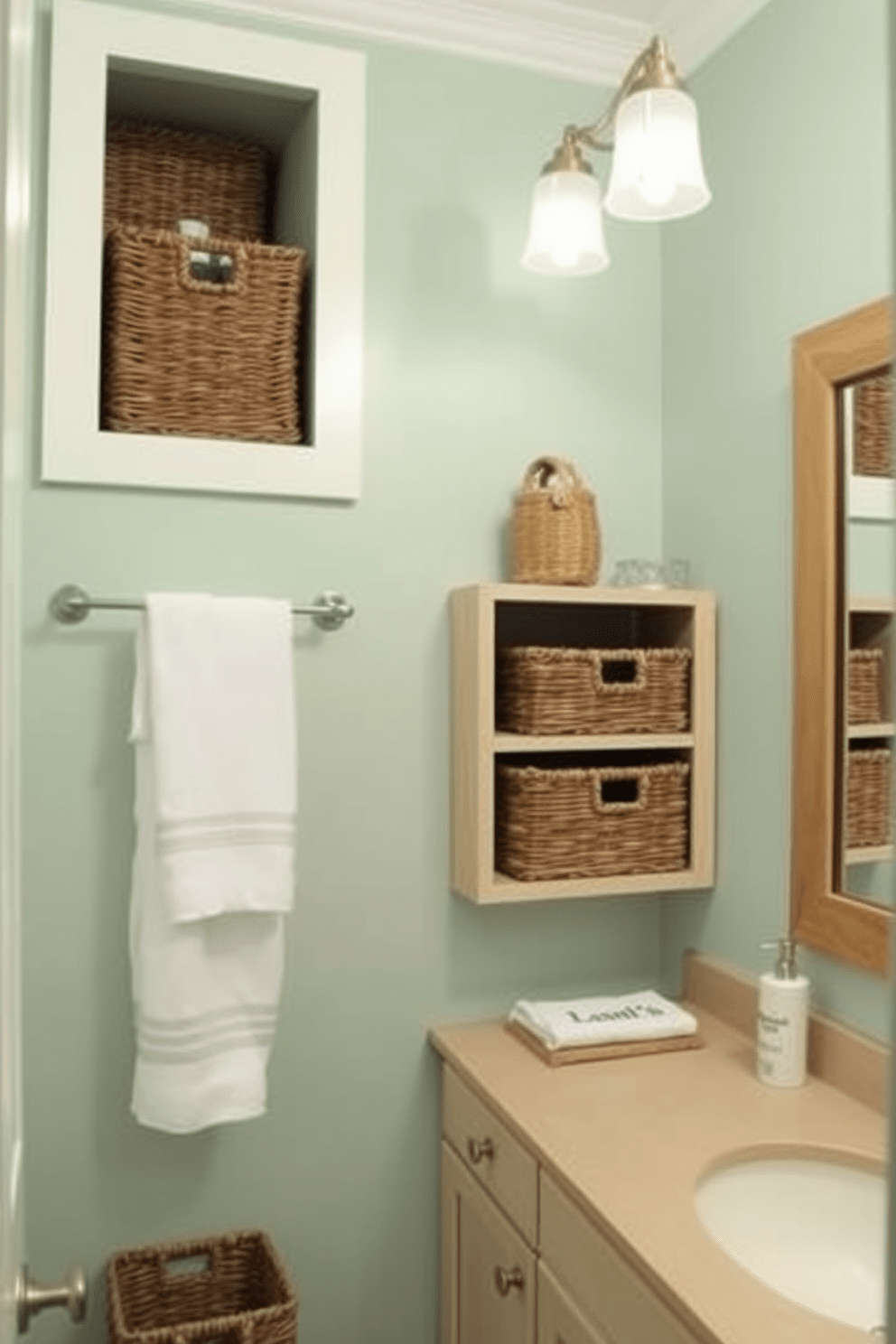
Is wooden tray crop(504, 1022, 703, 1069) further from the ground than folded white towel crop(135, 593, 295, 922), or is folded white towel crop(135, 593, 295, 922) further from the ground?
folded white towel crop(135, 593, 295, 922)

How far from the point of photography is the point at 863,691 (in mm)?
1465

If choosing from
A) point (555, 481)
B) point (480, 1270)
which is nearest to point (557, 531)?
point (555, 481)

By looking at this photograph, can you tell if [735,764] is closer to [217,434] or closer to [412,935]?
[412,935]

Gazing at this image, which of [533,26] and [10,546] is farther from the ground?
[533,26]

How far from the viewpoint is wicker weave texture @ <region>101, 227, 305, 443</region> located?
5.33ft

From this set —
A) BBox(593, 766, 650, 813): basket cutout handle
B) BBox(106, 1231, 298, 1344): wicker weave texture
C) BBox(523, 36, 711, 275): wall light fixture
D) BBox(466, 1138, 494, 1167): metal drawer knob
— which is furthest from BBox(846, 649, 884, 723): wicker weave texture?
BBox(106, 1231, 298, 1344): wicker weave texture

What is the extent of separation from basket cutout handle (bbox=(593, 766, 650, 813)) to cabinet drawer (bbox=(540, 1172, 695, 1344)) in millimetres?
604

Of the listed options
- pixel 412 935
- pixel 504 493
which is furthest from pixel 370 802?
pixel 504 493

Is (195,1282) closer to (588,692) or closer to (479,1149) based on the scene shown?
(479,1149)

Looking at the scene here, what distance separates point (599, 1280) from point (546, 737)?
0.78m

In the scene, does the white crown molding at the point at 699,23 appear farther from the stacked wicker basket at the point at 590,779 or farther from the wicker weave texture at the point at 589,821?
the wicker weave texture at the point at 589,821

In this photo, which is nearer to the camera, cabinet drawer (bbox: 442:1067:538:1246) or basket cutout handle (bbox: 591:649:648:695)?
cabinet drawer (bbox: 442:1067:538:1246)

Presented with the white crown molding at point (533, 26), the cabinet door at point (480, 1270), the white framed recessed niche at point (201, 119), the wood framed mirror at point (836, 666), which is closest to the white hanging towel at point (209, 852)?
the white framed recessed niche at point (201, 119)

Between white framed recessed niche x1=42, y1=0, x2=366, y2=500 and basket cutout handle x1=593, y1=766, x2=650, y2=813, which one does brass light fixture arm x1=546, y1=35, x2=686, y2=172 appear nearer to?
white framed recessed niche x1=42, y1=0, x2=366, y2=500
